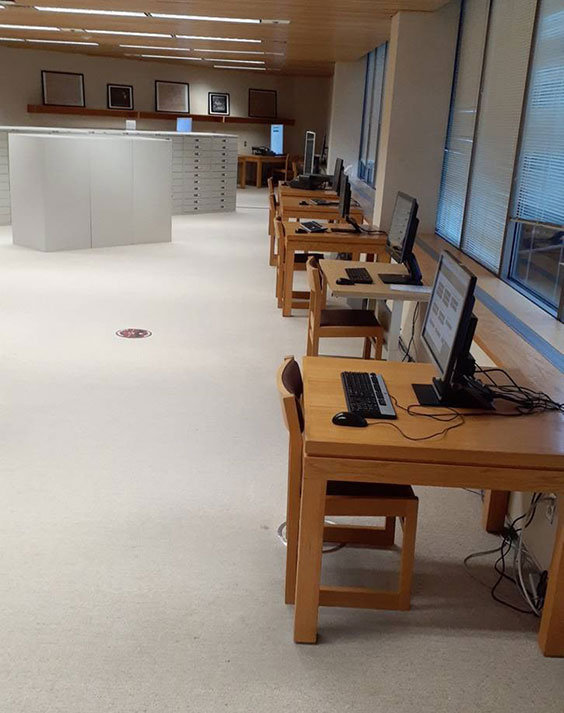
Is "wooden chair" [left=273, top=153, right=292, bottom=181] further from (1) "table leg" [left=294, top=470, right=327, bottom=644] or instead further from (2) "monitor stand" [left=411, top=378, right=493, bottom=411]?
(1) "table leg" [left=294, top=470, right=327, bottom=644]

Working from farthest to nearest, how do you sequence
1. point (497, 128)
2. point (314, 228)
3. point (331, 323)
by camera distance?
point (314, 228)
point (497, 128)
point (331, 323)

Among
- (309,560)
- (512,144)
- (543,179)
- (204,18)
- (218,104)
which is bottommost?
(309,560)

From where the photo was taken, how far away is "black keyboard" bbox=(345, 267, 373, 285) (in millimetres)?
4328

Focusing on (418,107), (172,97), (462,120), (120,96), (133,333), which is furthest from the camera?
(172,97)

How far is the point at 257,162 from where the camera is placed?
16.0 m

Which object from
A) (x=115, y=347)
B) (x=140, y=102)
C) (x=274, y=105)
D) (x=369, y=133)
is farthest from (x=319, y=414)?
(x=274, y=105)

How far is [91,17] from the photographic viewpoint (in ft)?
25.6

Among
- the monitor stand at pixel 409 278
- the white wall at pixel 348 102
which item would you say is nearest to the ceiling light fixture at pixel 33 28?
the white wall at pixel 348 102

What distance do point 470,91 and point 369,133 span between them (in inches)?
198

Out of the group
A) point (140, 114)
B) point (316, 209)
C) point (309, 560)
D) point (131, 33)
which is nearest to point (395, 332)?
point (309, 560)

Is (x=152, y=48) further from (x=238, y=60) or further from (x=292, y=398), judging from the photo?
(x=292, y=398)

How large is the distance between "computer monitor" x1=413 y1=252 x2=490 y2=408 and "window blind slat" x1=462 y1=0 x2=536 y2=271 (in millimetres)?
2181

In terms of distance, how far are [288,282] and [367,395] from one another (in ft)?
12.0

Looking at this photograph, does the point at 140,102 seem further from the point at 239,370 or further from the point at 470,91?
the point at 239,370
